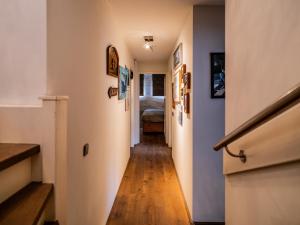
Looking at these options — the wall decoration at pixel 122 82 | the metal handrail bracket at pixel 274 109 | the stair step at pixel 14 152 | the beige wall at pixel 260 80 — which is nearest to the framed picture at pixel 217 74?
the beige wall at pixel 260 80

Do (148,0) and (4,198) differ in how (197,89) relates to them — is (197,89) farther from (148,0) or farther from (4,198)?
(4,198)

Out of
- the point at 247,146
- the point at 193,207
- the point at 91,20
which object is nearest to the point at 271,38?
the point at 247,146

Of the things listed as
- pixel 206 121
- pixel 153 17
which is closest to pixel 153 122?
pixel 153 17

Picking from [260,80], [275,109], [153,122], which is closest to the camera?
[275,109]

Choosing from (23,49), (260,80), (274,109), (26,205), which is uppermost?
(23,49)

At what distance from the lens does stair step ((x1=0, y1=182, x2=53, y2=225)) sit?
86 cm

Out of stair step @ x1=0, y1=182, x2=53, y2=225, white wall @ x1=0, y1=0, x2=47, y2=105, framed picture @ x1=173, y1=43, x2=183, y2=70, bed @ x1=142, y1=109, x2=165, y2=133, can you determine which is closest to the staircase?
stair step @ x1=0, y1=182, x2=53, y2=225

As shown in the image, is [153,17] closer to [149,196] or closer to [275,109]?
[149,196]

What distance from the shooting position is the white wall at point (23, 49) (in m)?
1.17

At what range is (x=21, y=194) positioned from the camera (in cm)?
103

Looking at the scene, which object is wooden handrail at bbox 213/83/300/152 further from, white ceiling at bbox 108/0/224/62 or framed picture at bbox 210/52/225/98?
white ceiling at bbox 108/0/224/62

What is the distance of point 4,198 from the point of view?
38.3 inches

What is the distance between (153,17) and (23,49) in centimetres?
220

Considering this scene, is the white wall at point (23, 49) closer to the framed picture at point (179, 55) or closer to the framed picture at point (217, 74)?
the framed picture at point (217, 74)
